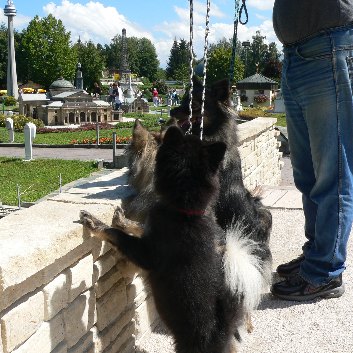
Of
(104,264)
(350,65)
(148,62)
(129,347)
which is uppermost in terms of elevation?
(148,62)

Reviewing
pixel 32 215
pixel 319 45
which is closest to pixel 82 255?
pixel 32 215

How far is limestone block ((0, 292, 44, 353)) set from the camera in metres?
1.88

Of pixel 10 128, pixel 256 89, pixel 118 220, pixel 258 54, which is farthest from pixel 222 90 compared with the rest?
pixel 258 54

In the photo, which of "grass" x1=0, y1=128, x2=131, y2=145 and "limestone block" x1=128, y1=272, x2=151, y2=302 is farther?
"grass" x1=0, y1=128, x2=131, y2=145

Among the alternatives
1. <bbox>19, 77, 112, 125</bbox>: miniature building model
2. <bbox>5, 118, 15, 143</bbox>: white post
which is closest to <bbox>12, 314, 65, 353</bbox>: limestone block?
<bbox>5, 118, 15, 143</bbox>: white post

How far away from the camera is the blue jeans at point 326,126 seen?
3316 mm

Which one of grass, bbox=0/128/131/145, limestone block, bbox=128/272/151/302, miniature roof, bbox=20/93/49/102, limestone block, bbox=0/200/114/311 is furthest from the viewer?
miniature roof, bbox=20/93/49/102

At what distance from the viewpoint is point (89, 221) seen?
252 centimetres

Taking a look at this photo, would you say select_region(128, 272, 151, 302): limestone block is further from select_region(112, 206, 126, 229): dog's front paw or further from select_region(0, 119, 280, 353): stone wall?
select_region(112, 206, 126, 229): dog's front paw

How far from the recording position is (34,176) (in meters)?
14.8

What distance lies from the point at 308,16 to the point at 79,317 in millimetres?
2287

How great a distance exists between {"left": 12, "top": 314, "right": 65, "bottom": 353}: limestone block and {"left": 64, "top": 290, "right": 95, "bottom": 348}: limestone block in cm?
6

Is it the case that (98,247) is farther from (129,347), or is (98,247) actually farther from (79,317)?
(129,347)

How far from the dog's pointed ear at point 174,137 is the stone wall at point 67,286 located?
578mm
